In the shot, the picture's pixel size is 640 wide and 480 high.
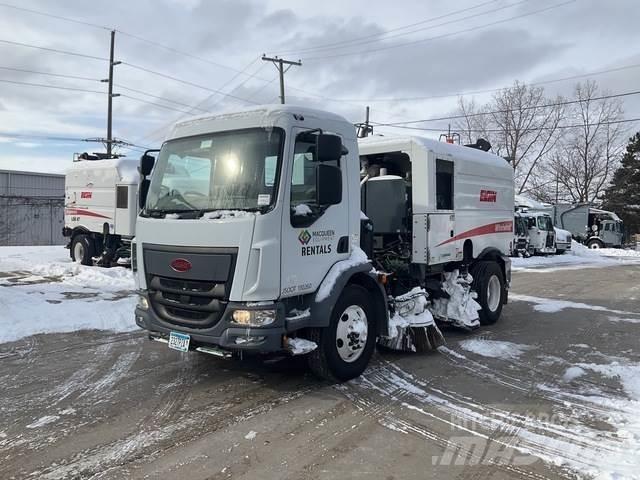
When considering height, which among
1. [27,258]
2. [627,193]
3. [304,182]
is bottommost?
[27,258]

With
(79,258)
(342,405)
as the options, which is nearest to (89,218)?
(79,258)

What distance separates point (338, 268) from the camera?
5.51m

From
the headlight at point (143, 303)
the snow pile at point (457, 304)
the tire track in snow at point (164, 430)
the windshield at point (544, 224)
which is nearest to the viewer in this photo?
the tire track in snow at point (164, 430)

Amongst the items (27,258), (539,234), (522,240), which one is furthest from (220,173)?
(539,234)

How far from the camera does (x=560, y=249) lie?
1280 inches

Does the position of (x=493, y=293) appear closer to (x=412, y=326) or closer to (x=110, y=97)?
(x=412, y=326)

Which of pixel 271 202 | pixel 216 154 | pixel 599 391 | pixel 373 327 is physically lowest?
pixel 599 391

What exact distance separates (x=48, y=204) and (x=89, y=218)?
21939mm

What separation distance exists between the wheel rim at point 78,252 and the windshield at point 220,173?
1299 centimetres

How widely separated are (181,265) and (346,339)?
6.25 feet

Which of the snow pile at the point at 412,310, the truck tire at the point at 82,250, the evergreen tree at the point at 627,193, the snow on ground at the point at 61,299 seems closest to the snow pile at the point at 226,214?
the snow pile at the point at 412,310

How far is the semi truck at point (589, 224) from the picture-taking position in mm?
39031

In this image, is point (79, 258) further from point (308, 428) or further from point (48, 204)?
point (48, 204)

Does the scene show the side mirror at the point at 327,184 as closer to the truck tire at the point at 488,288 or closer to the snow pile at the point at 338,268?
the snow pile at the point at 338,268
